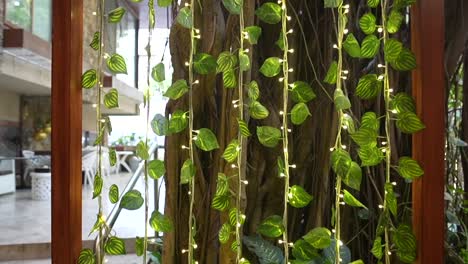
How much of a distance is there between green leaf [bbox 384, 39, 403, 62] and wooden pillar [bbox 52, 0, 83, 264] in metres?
0.84

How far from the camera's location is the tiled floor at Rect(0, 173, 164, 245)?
3.58m

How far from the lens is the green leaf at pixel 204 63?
45.4 inches

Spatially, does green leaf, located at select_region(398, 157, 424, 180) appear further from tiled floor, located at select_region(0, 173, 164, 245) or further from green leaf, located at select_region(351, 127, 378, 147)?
tiled floor, located at select_region(0, 173, 164, 245)

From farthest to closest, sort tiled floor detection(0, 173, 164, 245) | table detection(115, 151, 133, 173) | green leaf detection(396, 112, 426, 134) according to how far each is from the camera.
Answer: table detection(115, 151, 133, 173), tiled floor detection(0, 173, 164, 245), green leaf detection(396, 112, 426, 134)

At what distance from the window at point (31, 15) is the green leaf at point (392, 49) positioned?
19.5 feet

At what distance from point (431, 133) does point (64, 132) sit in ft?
3.21

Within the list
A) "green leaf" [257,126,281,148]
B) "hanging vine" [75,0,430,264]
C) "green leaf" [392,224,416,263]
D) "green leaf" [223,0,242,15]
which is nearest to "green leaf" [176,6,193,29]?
"hanging vine" [75,0,430,264]

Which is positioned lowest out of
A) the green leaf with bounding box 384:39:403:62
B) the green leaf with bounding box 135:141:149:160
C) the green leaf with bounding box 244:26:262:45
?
the green leaf with bounding box 135:141:149:160

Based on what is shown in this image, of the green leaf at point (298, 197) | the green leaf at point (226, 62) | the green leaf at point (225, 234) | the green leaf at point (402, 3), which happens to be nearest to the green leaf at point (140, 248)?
the green leaf at point (225, 234)

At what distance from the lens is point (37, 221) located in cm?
455

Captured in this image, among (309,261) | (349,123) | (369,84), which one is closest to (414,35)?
(369,84)

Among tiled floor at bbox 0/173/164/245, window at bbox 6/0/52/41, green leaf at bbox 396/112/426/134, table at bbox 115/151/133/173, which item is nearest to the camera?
green leaf at bbox 396/112/426/134

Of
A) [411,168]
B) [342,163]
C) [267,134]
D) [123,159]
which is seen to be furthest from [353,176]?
[123,159]

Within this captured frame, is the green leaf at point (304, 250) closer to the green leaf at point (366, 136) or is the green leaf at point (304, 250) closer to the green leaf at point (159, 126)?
the green leaf at point (366, 136)
